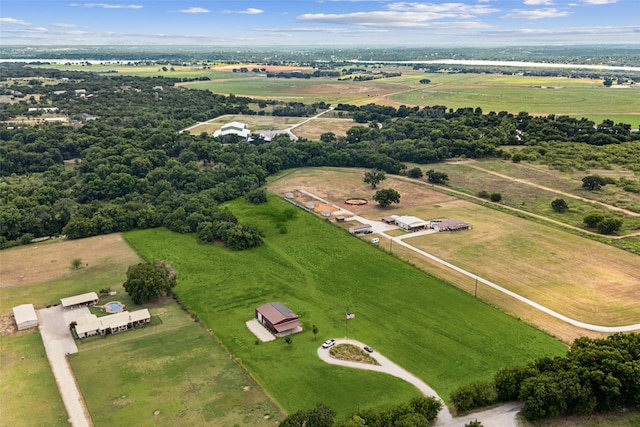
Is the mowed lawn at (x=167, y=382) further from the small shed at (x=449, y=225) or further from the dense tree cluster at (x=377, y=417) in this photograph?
the small shed at (x=449, y=225)

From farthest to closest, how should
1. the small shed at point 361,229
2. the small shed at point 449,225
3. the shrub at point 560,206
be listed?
1. the shrub at point 560,206
2. the small shed at point 449,225
3. the small shed at point 361,229

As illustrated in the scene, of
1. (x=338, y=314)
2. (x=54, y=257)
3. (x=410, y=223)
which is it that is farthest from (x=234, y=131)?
(x=338, y=314)

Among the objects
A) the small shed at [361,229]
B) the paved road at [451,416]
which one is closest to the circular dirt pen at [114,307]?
the paved road at [451,416]

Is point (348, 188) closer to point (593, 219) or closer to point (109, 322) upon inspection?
point (593, 219)

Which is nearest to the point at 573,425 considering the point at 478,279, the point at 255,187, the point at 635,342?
the point at 635,342

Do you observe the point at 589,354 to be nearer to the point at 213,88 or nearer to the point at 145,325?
the point at 145,325
